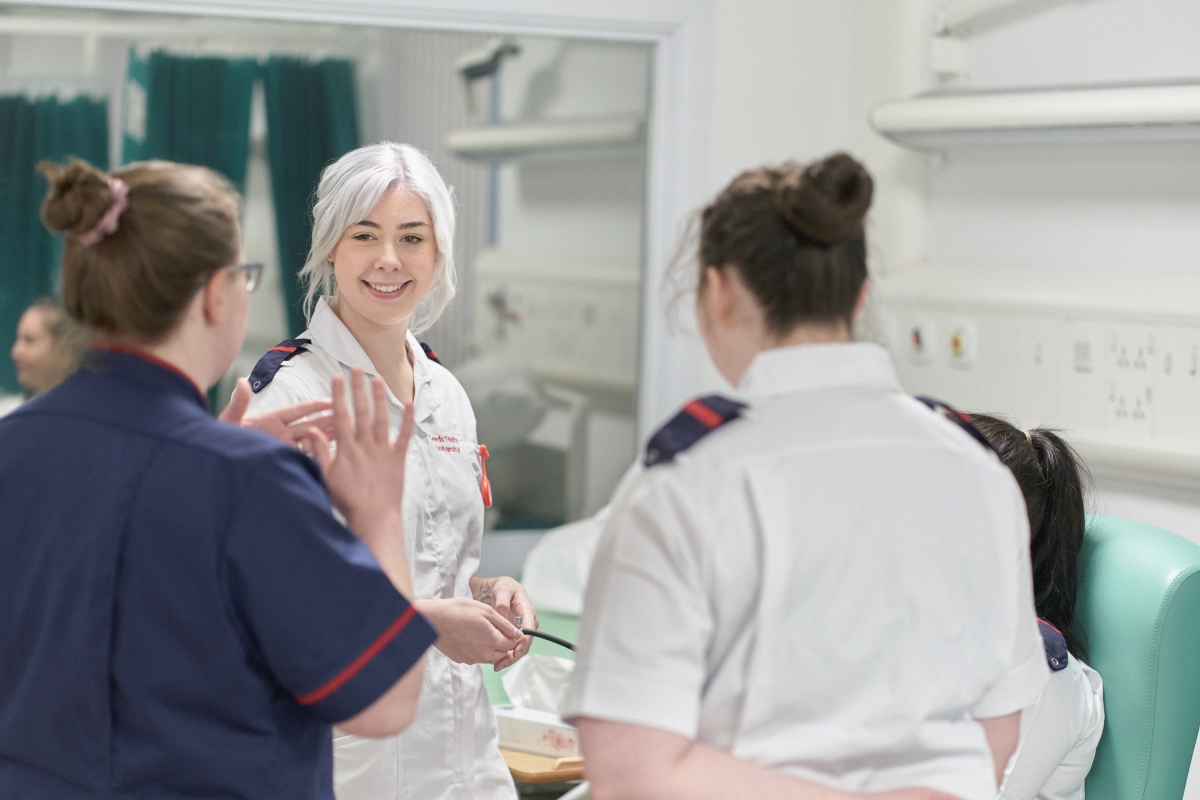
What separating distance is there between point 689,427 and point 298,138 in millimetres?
2015

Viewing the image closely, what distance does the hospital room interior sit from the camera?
2.30 meters

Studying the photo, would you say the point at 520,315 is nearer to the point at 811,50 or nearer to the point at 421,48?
the point at 421,48

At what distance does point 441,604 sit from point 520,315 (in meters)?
1.55

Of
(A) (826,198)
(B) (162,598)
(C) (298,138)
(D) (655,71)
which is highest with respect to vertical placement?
(D) (655,71)

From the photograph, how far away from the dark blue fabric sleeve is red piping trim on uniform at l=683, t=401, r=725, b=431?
0.31 m

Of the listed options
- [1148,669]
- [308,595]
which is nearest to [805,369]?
[308,595]

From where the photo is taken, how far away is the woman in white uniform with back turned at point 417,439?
1.56 meters

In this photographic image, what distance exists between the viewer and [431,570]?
63.5 inches

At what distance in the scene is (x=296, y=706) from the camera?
112 cm

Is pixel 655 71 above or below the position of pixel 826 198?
above

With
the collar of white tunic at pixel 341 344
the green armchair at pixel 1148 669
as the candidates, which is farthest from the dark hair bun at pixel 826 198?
the green armchair at pixel 1148 669

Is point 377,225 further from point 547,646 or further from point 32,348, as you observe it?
point 32,348

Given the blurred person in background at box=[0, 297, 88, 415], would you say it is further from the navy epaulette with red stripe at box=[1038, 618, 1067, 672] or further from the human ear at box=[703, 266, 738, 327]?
the navy epaulette with red stripe at box=[1038, 618, 1067, 672]

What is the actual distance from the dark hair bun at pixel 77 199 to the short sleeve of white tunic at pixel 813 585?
0.51m
